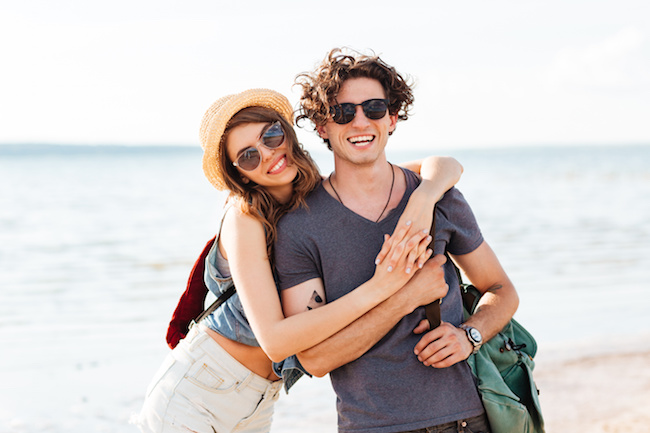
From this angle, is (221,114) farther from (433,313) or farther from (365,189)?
(433,313)

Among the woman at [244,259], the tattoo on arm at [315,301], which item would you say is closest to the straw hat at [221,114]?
the woman at [244,259]

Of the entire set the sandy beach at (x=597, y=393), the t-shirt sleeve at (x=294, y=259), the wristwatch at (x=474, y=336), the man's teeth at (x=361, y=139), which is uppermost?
the man's teeth at (x=361, y=139)

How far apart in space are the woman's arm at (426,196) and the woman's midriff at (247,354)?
32.8 inches

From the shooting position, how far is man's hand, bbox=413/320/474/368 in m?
2.75

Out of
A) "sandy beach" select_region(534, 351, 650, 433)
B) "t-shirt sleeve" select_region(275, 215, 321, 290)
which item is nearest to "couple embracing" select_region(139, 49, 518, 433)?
"t-shirt sleeve" select_region(275, 215, 321, 290)

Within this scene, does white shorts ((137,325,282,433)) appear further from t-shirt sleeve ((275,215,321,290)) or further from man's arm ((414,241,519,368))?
man's arm ((414,241,519,368))

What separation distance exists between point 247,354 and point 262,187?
81cm

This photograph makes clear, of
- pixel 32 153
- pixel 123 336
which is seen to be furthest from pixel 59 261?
pixel 32 153

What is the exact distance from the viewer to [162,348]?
23.7ft

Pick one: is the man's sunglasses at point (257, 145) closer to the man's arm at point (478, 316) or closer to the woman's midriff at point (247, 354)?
the woman's midriff at point (247, 354)

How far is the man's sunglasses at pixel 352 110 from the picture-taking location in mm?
3012

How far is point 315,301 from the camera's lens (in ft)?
9.40

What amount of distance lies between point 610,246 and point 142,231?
36.0ft

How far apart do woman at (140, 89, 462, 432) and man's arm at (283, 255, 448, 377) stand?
0.23ft
